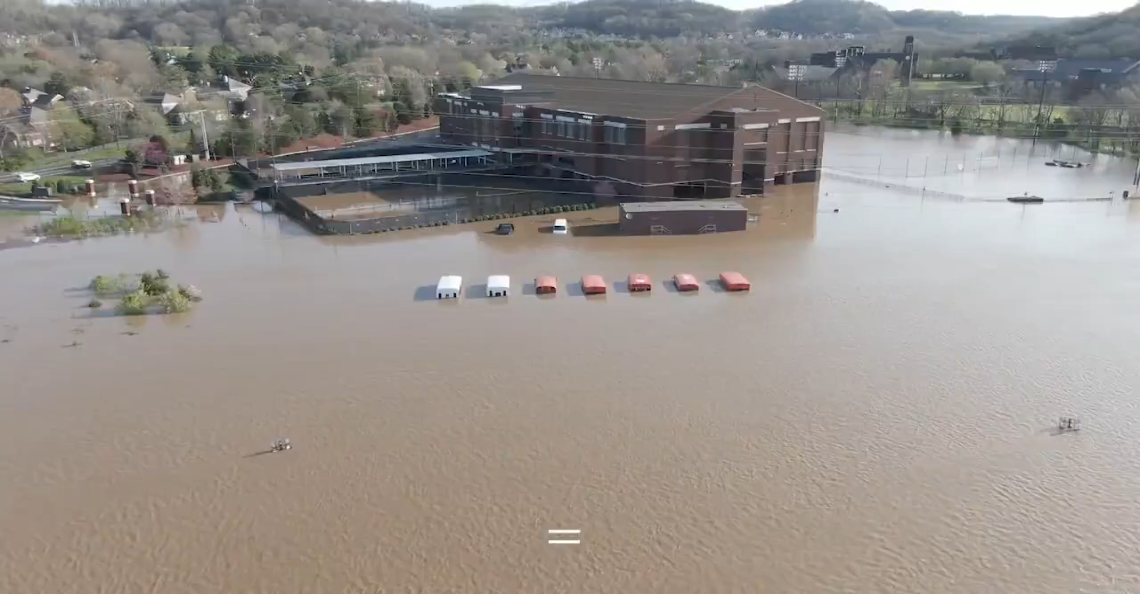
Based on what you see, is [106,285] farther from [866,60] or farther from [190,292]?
[866,60]

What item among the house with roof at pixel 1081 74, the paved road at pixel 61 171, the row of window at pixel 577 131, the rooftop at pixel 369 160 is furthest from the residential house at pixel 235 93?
the house with roof at pixel 1081 74

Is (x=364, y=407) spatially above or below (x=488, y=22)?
below

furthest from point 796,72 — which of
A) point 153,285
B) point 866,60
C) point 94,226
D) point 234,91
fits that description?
point 153,285

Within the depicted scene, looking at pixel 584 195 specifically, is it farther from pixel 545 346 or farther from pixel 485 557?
pixel 485 557

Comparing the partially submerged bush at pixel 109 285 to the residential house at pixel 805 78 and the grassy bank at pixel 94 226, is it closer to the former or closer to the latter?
the grassy bank at pixel 94 226

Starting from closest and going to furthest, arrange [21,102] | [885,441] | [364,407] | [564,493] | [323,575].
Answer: [323,575] → [564,493] → [885,441] → [364,407] → [21,102]

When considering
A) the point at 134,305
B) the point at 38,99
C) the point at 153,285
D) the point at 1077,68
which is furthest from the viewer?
the point at 1077,68

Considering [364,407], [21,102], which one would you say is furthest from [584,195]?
[21,102]
